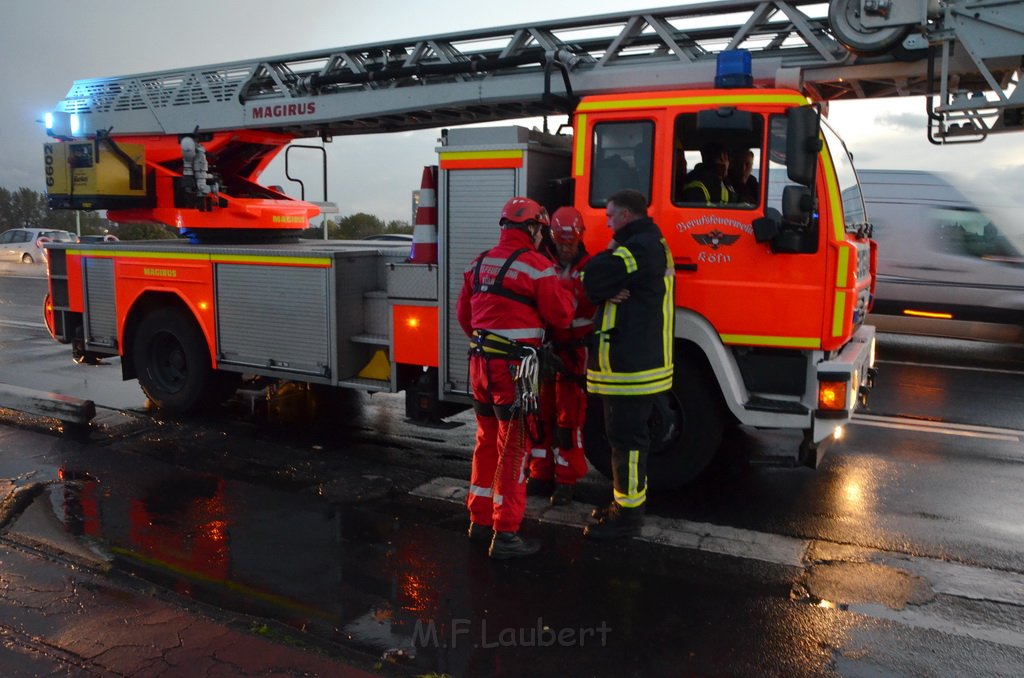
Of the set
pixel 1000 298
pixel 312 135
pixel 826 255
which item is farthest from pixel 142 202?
pixel 1000 298

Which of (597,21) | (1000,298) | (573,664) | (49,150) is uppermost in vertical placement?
(597,21)

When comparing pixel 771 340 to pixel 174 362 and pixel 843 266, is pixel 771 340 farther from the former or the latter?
pixel 174 362

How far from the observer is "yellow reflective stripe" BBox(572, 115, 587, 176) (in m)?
5.42

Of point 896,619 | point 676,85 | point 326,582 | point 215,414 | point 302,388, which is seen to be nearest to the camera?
point 896,619

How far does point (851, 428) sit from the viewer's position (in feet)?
24.5

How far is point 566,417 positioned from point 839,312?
5.73ft

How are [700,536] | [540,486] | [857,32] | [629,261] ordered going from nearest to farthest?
[629,261] < [700,536] < [857,32] < [540,486]

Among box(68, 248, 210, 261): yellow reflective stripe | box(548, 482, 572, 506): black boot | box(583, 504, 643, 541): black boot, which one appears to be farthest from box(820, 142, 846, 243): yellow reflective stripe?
box(68, 248, 210, 261): yellow reflective stripe

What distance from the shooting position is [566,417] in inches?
209

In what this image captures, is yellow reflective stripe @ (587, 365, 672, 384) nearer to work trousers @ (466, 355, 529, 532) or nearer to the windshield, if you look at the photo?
work trousers @ (466, 355, 529, 532)

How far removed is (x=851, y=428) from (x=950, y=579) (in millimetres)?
3205

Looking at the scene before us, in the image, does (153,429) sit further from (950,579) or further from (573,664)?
(950,579)

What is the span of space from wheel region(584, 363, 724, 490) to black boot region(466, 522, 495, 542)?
1239 mm

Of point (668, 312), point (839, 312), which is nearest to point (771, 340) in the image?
point (839, 312)
